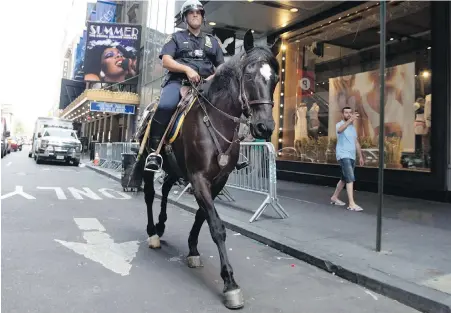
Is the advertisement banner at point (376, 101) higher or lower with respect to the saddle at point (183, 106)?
higher

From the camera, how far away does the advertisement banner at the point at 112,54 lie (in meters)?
31.8

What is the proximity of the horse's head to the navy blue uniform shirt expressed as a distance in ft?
3.54

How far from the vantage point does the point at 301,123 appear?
595 inches

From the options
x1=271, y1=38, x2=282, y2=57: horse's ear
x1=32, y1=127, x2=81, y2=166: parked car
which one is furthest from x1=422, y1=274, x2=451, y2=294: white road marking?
x1=32, y1=127, x2=81, y2=166: parked car

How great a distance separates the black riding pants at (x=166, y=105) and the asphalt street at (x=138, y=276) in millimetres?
1679

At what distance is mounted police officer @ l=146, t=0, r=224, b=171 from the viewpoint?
4.43 m

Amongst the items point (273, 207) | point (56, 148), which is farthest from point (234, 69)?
point (56, 148)

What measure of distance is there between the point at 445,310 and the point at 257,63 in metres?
2.73

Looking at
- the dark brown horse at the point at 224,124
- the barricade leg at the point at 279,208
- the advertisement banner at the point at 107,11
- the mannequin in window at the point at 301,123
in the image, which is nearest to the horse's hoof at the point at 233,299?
the dark brown horse at the point at 224,124

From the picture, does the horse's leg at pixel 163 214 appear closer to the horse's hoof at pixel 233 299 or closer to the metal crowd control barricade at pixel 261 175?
the metal crowd control barricade at pixel 261 175

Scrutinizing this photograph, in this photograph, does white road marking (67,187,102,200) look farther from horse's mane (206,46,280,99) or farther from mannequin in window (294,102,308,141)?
mannequin in window (294,102,308,141)

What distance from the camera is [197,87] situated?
4113 millimetres

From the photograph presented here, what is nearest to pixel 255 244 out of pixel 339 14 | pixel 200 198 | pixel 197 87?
pixel 200 198

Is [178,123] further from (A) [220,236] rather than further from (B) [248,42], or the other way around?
(A) [220,236]
